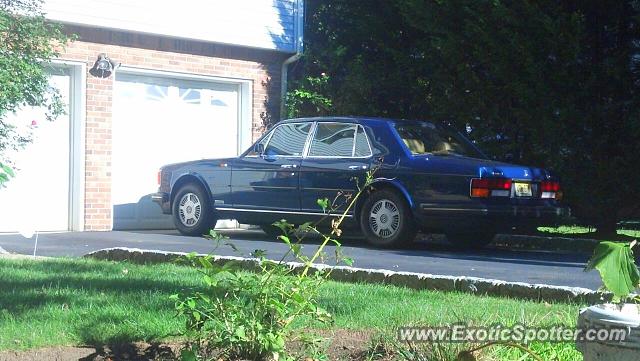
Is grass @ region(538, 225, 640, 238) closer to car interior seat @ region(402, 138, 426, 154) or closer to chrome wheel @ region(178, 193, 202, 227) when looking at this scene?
car interior seat @ region(402, 138, 426, 154)

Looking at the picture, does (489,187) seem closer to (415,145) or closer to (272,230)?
(415,145)

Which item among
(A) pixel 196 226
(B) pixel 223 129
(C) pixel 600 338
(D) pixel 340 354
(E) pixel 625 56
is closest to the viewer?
(C) pixel 600 338

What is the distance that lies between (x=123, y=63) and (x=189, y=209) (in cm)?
247

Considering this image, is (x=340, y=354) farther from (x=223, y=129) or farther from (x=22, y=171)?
(x=223, y=129)

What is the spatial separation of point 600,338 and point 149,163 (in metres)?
11.7

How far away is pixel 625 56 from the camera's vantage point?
11.5 metres

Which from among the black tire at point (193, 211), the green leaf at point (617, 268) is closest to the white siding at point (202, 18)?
the black tire at point (193, 211)

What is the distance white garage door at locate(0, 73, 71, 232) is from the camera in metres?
12.8

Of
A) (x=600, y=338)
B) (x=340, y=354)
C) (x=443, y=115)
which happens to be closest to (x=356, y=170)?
A: (x=443, y=115)

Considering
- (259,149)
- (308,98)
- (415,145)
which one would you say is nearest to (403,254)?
(415,145)

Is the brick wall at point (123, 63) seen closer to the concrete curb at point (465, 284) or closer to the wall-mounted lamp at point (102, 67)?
the wall-mounted lamp at point (102, 67)

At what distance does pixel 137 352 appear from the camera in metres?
4.43

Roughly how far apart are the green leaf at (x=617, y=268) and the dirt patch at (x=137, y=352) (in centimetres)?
124

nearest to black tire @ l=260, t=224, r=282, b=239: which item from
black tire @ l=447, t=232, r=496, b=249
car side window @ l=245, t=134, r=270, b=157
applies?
car side window @ l=245, t=134, r=270, b=157
